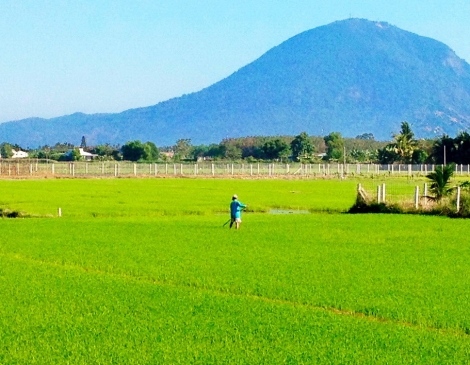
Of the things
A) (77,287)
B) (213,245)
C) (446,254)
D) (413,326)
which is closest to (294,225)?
(213,245)

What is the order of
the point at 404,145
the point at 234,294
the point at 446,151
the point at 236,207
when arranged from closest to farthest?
1. the point at 234,294
2. the point at 236,207
3. the point at 446,151
4. the point at 404,145

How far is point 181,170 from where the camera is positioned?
84.8 meters

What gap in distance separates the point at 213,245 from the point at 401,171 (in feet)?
236

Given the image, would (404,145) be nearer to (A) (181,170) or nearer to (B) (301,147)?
(A) (181,170)

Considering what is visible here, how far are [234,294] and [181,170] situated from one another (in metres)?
70.8

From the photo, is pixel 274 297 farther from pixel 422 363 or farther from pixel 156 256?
pixel 156 256

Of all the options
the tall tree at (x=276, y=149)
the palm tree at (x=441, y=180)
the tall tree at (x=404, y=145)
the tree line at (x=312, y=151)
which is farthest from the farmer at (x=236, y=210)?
the tall tree at (x=276, y=149)

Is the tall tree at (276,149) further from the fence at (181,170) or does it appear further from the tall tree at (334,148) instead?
the fence at (181,170)

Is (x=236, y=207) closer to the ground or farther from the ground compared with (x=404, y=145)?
closer to the ground

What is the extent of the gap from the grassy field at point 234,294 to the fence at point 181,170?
5047cm

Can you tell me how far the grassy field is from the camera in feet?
33.0

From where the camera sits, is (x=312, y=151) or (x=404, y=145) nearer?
(x=404, y=145)

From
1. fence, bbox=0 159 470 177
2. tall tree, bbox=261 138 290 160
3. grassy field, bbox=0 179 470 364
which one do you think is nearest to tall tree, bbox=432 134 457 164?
fence, bbox=0 159 470 177

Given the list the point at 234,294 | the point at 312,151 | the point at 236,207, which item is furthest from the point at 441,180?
the point at 312,151
